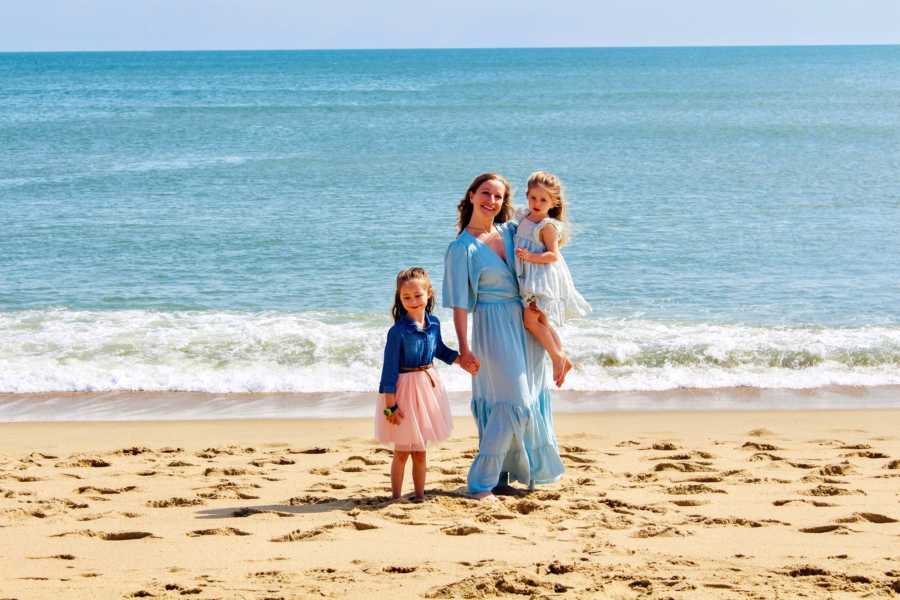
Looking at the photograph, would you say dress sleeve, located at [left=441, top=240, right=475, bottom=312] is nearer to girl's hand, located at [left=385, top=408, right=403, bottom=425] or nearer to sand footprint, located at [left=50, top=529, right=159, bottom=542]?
girl's hand, located at [left=385, top=408, right=403, bottom=425]

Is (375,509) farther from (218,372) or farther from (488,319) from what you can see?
(218,372)

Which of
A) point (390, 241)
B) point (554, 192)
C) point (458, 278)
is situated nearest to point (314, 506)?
point (458, 278)

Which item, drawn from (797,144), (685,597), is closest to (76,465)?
(685,597)

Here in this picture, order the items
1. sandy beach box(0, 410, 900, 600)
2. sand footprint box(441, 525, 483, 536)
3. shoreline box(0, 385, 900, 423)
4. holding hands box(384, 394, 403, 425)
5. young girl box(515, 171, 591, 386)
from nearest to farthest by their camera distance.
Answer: sandy beach box(0, 410, 900, 600) → sand footprint box(441, 525, 483, 536) → holding hands box(384, 394, 403, 425) → young girl box(515, 171, 591, 386) → shoreline box(0, 385, 900, 423)

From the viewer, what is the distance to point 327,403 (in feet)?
33.4

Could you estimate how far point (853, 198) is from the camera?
2294cm

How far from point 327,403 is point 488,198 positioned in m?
4.59

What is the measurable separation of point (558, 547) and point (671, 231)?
1488cm

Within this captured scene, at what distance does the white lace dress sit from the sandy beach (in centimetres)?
103

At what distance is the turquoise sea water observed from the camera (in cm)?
1177

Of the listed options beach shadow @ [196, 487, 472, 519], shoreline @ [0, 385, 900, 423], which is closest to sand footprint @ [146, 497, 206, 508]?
beach shadow @ [196, 487, 472, 519]

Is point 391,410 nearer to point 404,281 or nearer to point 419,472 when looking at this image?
point 419,472

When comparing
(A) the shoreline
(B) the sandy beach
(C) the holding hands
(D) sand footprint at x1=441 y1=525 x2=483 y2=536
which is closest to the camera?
(B) the sandy beach

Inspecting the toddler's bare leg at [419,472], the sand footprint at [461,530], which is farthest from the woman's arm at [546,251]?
the sand footprint at [461,530]
